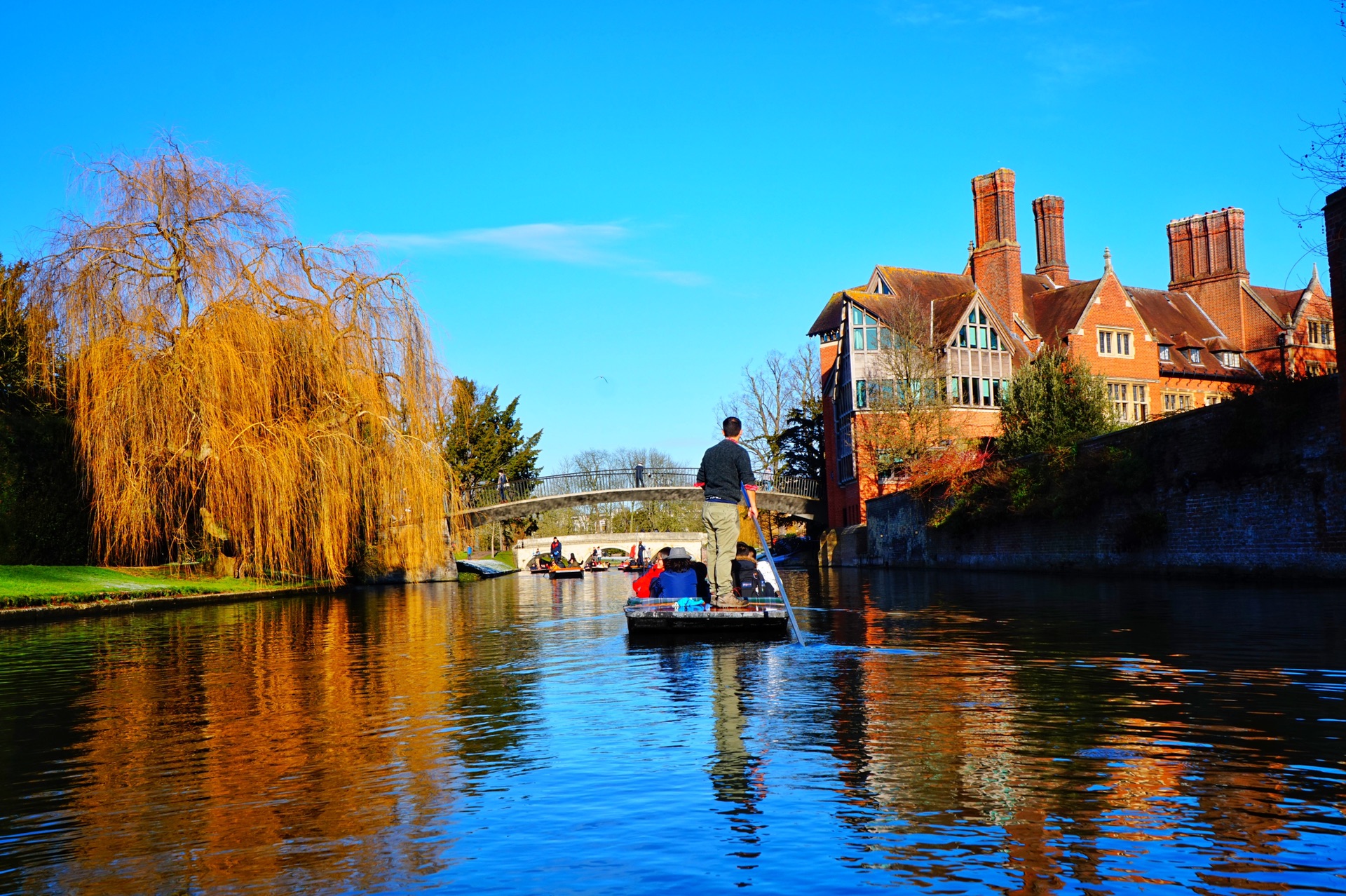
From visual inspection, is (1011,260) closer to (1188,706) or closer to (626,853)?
(1188,706)

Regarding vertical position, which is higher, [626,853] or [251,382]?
[251,382]

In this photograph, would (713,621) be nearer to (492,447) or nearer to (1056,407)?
(1056,407)

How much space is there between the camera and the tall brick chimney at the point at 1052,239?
2336 inches

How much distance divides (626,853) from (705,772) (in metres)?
1.45

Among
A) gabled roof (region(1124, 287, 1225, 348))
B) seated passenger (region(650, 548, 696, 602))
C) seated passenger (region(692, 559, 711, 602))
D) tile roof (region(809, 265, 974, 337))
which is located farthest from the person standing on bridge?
gabled roof (region(1124, 287, 1225, 348))

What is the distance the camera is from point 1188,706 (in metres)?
7.55

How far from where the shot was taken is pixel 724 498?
1306cm

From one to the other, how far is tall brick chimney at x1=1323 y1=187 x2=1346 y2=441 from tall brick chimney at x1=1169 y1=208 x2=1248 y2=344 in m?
39.8

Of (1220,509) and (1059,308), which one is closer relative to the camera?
(1220,509)

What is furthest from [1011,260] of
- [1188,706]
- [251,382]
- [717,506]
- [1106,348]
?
[1188,706]

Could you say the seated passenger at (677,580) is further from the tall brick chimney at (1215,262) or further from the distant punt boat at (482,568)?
the tall brick chimney at (1215,262)

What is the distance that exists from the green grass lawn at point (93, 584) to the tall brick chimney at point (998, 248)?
37.6 meters

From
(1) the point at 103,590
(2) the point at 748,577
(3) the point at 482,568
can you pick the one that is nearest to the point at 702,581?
(2) the point at 748,577

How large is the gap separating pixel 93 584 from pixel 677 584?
700 inches
